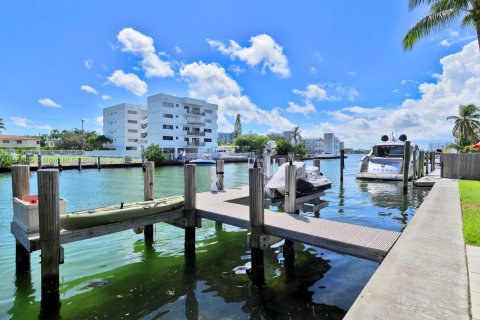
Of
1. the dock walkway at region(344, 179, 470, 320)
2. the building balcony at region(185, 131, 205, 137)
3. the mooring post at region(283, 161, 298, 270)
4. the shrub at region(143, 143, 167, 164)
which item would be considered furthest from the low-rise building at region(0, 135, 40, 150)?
the dock walkway at region(344, 179, 470, 320)

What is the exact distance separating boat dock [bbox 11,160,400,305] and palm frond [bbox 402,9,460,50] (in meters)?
12.2

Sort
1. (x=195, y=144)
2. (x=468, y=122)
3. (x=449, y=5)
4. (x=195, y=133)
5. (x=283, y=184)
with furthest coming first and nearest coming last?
(x=195, y=133)
(x=195, y=144)
(x=468, y=122)
(x=449, y=5)
(x=283, y=184)

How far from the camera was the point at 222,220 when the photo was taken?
6.98 m

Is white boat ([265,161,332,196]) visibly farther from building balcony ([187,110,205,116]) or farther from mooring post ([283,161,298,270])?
building balcony ([187,110,205,116])

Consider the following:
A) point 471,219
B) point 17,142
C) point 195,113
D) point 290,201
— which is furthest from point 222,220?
point 17,142

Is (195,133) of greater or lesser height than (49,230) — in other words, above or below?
above

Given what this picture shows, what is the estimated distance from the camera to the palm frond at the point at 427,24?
1359cm

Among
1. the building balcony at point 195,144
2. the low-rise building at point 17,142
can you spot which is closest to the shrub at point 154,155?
the building balcony at point 195,144

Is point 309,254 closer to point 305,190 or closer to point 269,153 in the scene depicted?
point 305,190

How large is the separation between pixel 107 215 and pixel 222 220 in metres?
2.53

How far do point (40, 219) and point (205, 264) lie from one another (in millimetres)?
3766

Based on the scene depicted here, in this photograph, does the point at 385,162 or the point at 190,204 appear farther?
the point at 385,162

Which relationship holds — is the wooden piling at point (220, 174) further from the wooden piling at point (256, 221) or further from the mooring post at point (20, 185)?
the mooring post at point (20, 185)

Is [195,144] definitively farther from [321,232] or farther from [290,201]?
[321,232]
